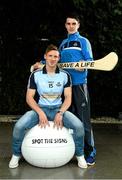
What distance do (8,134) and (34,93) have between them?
2.16m

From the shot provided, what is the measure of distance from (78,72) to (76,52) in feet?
0.84

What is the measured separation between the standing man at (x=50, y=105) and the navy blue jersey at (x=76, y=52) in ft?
0.41

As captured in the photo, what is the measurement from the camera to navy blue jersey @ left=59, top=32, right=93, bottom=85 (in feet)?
19.8

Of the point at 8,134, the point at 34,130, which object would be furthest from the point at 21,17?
the point at 34,130

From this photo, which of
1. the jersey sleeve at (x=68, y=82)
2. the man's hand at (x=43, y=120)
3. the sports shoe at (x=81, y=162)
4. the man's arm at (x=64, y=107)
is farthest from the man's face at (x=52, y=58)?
the sports shoe at (x=81, y=162)

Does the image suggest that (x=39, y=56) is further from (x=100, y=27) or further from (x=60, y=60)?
(x=60, y=60)

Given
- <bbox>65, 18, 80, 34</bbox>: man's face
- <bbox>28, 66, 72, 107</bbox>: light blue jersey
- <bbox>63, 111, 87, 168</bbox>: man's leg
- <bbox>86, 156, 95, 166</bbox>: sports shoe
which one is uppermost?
<bbox>65, 18, 80, 34</bbox>: man's face

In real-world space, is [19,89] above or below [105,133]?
above

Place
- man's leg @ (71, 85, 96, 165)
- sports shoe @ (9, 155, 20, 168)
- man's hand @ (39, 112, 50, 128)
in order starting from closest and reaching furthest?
man's hand @ (39, 112, 50, 128), sports shoe @ (9, 155, 20, 168), man's leg @ (71, 85, 96, 165)

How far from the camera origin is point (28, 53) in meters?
9.73

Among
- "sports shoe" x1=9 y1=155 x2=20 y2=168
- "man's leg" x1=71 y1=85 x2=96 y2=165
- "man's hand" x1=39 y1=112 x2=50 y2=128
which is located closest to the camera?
"man's hand" x1=39 y1=112 x2=50 y2=128

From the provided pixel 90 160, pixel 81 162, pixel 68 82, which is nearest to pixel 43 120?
pixel 68 82

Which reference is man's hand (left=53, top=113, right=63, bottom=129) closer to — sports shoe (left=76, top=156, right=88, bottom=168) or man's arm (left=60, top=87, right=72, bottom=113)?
man's arm (left=60, top=87, right=72, bottom=113)

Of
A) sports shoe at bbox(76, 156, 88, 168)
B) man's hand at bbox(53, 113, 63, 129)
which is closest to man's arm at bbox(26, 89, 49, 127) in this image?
man's hand at bbox(53, 113, 63, 129)
